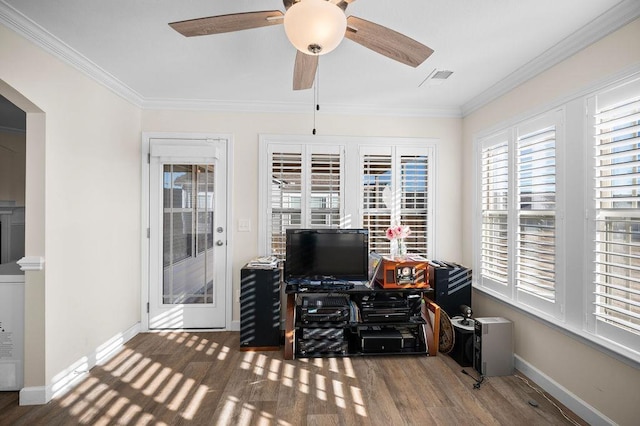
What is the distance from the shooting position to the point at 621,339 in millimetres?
1756

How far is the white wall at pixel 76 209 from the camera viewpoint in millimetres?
2080

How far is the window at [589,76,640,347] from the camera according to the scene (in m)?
1.69

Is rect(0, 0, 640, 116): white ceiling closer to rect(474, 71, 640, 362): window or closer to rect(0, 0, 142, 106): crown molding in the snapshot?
rect(0, 0, 142, 106): crown molding

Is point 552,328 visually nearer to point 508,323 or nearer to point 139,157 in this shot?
point 508,323

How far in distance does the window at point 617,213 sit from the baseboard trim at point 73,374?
3.89 meters

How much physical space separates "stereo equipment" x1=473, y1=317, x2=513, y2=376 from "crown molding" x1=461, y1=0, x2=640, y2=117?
2.15 m

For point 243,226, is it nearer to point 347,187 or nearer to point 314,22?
point 347,187

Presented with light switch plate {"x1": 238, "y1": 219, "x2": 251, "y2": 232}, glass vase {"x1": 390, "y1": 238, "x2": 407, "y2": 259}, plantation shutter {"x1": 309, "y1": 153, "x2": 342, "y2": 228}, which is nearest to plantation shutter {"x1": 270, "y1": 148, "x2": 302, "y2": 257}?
plantation shutter {"x1": 309, "y1": 153, "x2": 342, "y2": 228}

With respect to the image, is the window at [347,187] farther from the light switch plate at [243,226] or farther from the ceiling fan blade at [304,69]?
the ceiling fan blade at [304,69]

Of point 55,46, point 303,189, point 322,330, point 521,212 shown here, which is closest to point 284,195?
point 303,189

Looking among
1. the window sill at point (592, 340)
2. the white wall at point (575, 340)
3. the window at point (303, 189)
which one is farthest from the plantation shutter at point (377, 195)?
the window sill at point (592, 340)

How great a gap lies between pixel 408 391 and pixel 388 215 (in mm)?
1819

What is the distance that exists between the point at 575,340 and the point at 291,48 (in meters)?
2.98

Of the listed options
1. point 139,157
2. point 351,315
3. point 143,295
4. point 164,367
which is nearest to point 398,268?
point 351,315
